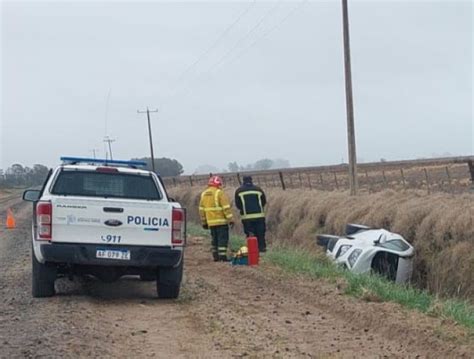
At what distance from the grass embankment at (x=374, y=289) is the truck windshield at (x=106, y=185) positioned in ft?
9.64

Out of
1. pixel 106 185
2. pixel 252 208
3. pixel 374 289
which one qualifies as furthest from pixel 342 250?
pixel 106 185

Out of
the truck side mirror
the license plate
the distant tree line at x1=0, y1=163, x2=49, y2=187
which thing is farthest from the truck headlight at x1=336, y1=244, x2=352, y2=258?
the distant tree line at x1=0, y1=163, x2=49, y2=187

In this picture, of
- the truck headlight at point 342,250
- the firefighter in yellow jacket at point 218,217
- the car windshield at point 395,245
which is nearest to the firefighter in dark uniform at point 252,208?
the firefighter in yellow jacket at point 218,217

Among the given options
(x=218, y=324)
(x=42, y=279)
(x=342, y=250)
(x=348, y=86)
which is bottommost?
(x=218, y=324)

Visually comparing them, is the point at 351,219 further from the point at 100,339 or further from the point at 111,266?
the point at 100,339

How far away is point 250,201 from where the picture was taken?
16.8 metres

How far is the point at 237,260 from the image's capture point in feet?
47.4

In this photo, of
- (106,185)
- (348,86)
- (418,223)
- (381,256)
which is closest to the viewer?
(106,185)

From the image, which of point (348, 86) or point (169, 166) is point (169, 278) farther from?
point (169, 166)

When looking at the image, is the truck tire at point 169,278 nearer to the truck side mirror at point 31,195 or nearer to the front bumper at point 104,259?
the front bumper at point 104,259

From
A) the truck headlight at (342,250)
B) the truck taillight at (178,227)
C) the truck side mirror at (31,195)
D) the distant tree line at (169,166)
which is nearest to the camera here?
the truck taillight at (178,227)

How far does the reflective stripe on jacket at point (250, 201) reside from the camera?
16.8 m

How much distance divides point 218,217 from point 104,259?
19.3 ft

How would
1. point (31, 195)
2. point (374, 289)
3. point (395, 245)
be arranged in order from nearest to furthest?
point (374, 289), point (31, 195), point (395, 245)
